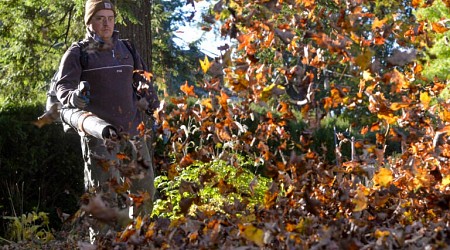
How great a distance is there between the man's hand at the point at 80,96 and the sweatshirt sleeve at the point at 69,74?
0.30 meters

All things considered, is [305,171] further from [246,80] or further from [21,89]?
[21,89]

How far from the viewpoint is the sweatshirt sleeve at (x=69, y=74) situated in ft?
18.7

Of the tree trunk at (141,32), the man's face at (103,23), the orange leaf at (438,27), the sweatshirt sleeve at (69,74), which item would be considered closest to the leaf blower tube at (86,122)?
the sweatshirt sleeve at (69,74)

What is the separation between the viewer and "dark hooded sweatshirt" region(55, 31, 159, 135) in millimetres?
5824

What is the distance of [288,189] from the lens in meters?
3.83

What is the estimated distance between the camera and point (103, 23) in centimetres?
590

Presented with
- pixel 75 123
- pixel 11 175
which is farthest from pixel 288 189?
pixel 11 175

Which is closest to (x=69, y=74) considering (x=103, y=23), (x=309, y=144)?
(x=103, y=23)

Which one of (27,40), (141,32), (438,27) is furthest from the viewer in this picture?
(27,40)

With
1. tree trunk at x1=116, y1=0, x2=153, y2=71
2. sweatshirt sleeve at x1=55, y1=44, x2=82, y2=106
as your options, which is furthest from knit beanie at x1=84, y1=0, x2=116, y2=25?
tree trunk at x1=116, y1=0, x2=153, y2=71

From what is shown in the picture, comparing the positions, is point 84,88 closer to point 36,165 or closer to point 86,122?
point 86,122

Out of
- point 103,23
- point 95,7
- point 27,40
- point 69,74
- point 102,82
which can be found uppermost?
point 95,7

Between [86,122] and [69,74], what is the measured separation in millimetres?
692

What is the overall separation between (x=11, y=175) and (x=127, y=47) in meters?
3.53
